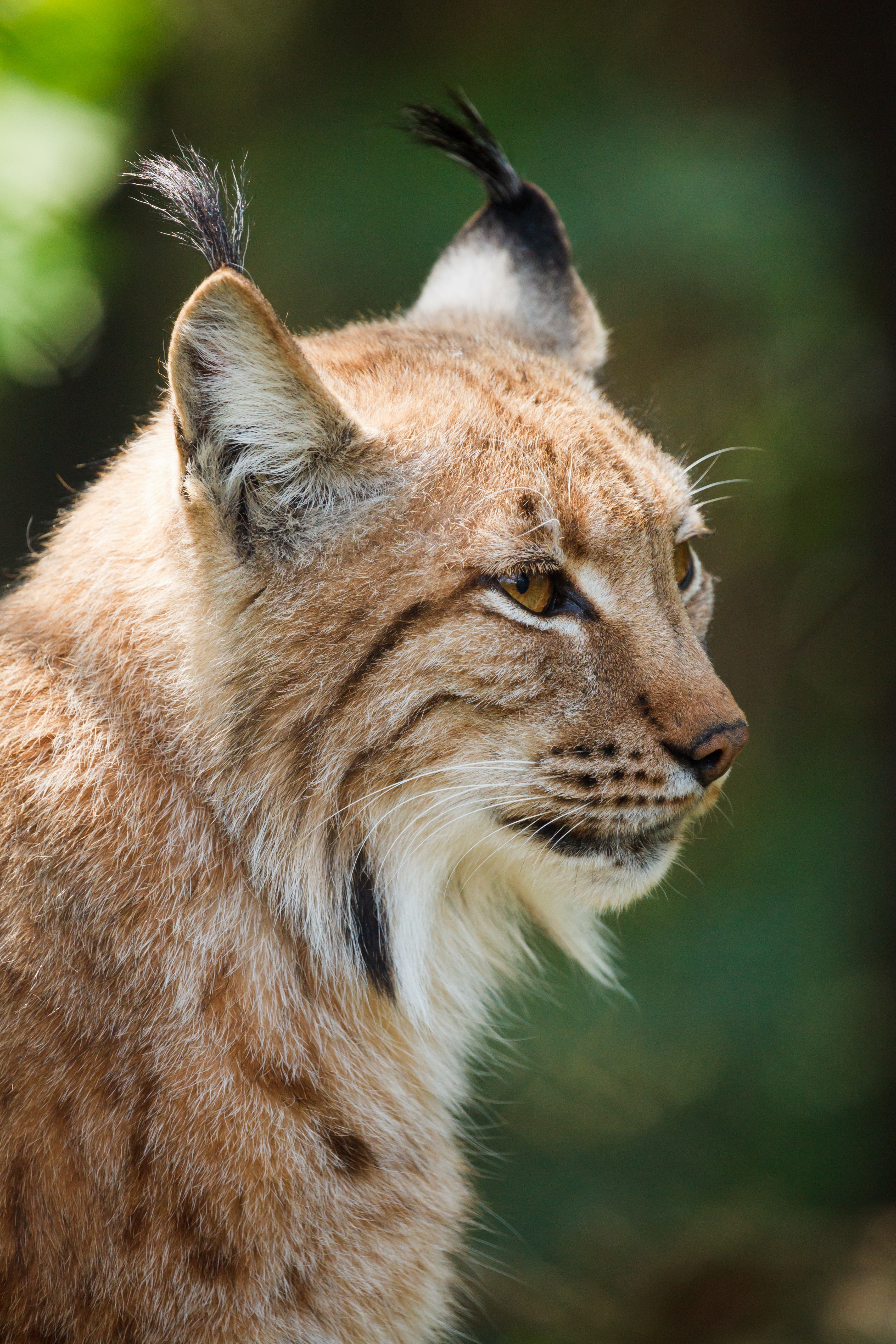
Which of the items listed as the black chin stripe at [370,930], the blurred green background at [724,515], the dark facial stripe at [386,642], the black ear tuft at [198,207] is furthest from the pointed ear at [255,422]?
the blurred green background at [724,515]

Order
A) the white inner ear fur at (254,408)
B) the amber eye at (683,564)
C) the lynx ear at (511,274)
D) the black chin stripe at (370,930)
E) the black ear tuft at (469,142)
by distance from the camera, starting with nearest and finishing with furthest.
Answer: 1. the white inner ear fur at (254,408)
2. the black chin stripe at (370,930)
3. the amber eye at (683,564)
4. the black ear tuft at (469,142)
5. the lynx ear at (511,274)

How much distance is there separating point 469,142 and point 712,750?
1801 millimetres

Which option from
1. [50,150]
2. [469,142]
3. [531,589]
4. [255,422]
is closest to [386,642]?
[531,589]

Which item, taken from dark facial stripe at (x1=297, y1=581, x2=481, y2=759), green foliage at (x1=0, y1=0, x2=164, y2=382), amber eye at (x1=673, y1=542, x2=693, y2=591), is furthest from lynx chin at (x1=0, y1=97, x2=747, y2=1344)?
green foliage at (x1=0, y1=0, x2=164, y2=382)

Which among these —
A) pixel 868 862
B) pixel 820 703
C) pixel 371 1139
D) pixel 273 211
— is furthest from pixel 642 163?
pixel 371 1139

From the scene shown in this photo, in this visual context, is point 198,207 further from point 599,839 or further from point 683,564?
point 599,839

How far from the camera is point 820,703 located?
528 centimetres

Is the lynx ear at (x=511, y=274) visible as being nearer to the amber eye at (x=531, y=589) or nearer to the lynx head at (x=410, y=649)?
the lynx head at (x=410, y=649)

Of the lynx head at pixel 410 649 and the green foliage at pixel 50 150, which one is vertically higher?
the green foliage at pixel 50 150

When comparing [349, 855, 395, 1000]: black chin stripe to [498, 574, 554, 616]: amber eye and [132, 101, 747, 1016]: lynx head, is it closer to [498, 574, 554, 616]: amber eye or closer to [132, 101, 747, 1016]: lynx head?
[132, 101, 747, 1016]: lynx head

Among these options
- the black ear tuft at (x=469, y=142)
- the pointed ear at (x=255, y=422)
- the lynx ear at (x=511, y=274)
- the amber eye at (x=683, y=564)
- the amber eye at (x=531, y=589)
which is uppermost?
the black ear tuft at (x=469, y=142)

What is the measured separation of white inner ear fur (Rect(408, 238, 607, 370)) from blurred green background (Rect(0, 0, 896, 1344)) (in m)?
1.93

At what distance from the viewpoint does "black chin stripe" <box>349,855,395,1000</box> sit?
241 centimetres

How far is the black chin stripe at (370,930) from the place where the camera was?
2.41m
